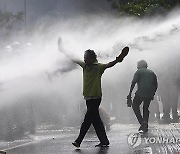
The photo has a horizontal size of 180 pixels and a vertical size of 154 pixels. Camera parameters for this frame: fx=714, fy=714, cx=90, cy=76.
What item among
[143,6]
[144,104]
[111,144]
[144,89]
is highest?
[143,6]

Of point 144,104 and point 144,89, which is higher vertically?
point 144,89

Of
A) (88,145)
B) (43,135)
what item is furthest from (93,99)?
(43,135)

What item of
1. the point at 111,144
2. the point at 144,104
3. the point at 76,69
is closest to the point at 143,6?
the point at 76,69

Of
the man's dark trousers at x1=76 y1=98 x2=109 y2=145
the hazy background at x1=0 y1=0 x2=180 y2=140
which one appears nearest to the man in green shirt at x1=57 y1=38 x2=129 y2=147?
the man's dark trousers at x1=76 y1=98 x2=109 y2=145

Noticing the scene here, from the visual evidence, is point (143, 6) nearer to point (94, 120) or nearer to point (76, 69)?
point (76, 69)

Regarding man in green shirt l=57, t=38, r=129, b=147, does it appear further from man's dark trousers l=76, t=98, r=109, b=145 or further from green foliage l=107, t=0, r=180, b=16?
green foliage l=107, t=0, r=180, b=16

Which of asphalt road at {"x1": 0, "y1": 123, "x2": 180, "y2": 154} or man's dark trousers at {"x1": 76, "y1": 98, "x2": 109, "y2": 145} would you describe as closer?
asphalt road at {"x1": 0, "y1": 123, "x2": 180, "y2": 154}

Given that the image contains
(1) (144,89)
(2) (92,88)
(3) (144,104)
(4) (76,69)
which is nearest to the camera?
(2) (92,88)

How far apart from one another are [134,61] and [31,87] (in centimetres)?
560

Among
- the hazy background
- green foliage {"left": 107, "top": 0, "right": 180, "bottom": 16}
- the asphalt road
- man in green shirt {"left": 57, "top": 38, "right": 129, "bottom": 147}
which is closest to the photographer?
the asphalt road

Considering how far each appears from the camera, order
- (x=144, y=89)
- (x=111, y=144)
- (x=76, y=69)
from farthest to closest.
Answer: (x=76, y=69), (x=144, y=89), (x=111, y=144)

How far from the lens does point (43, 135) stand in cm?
1708

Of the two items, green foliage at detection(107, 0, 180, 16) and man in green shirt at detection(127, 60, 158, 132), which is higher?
green foliage at detection(107, 0, 180, 16)

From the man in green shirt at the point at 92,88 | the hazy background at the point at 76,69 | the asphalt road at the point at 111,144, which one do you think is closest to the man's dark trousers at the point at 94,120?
the man in green shirt at the point at 92,88
